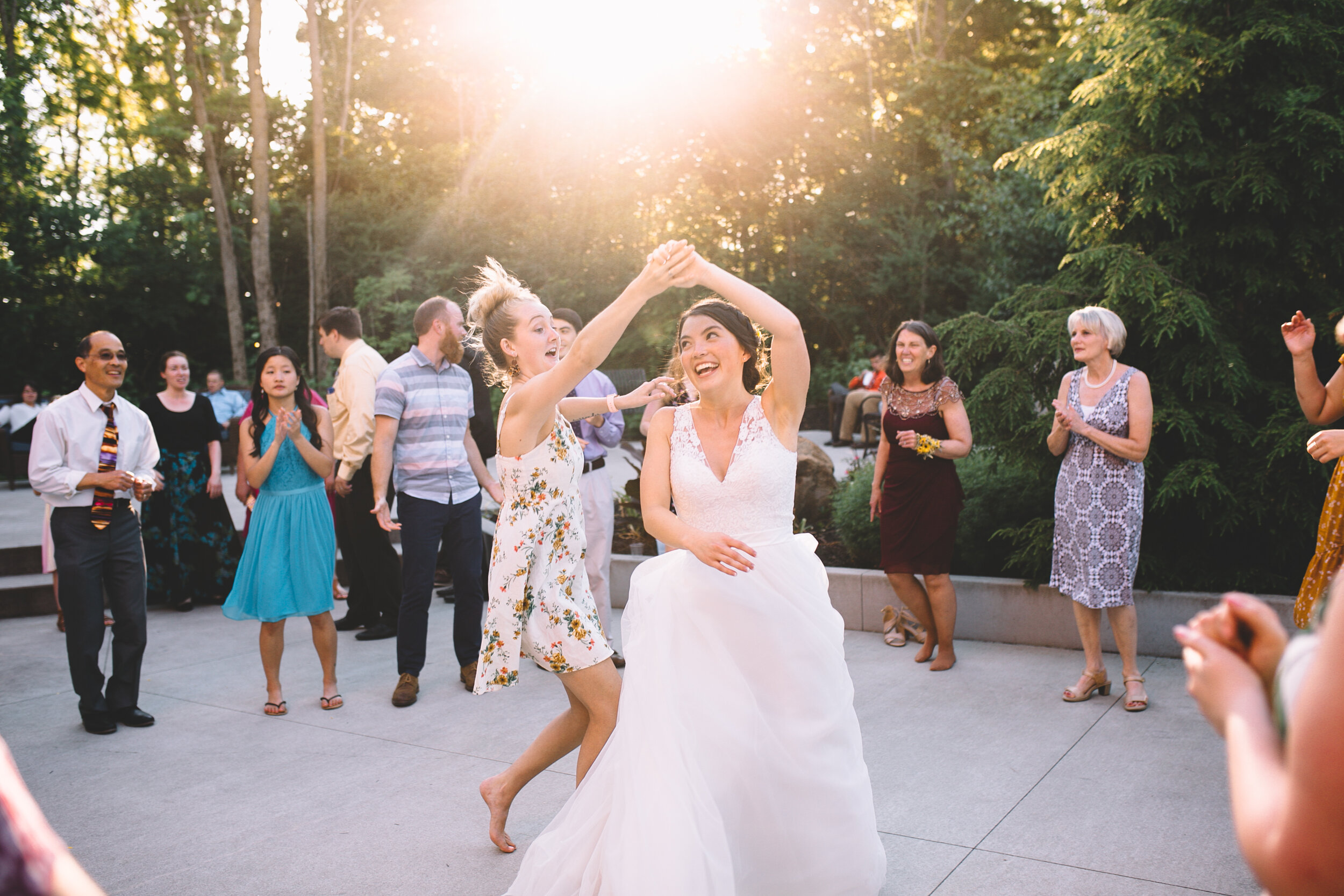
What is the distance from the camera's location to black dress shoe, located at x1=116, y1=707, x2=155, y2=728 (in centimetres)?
521

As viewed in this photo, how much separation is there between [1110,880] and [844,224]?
23074mm

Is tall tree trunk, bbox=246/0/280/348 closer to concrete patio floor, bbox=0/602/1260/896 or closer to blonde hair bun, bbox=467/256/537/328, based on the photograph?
concrete patio floor, bbox=0/602/1260/896

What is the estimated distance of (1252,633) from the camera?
4.00 ft

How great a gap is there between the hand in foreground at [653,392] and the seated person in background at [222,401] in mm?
7738

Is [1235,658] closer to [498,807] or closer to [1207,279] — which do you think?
[498,807]

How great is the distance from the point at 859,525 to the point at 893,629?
0.99 m

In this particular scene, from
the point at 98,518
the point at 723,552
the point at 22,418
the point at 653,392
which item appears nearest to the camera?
the point at 723,552

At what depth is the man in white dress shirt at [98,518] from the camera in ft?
16.5

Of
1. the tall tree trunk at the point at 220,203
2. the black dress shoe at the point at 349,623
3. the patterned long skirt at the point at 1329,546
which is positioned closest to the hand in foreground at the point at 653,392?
the patterned long skirt at the point at 1329,546

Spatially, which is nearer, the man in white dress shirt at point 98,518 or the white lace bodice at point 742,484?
the white lace bodice at point 742,484

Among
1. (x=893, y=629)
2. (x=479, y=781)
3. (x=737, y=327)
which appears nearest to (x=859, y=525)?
(x=893, y=629)

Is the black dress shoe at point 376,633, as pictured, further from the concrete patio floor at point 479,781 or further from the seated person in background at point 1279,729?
the seated person in background at point 1279,729

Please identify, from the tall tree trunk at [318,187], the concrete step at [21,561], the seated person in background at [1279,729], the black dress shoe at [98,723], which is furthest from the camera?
the tall tree trunk at [318,187]

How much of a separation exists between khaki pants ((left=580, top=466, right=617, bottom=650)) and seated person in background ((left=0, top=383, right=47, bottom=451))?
47.0 ft
